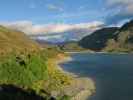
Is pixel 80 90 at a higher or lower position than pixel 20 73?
lower

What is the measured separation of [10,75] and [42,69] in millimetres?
20652

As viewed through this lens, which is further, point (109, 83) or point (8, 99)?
point (109, 83)

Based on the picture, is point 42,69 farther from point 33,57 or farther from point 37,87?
point 37,87

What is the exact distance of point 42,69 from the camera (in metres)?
149

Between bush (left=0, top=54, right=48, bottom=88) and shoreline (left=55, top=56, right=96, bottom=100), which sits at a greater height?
bush (left=0, top=54, right=48, bottom=88)

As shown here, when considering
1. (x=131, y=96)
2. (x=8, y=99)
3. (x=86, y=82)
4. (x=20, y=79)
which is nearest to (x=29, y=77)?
(x=20, y=79)

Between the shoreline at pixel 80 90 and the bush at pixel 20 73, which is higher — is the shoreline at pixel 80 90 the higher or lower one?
the lower one

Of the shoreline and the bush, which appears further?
the bush

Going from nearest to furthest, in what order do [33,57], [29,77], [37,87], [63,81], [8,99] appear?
[8,99], [37,87], [29,77], [63,81], [33,57]

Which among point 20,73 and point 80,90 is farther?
point 20,73


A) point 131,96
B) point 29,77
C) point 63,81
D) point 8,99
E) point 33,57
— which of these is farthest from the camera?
point 33,57

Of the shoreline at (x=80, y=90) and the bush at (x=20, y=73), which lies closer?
the shoreline at (x=80, y=90)

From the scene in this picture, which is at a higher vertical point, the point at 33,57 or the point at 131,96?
the point at 33,57

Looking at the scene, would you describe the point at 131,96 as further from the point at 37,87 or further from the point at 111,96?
the point at 37,87
